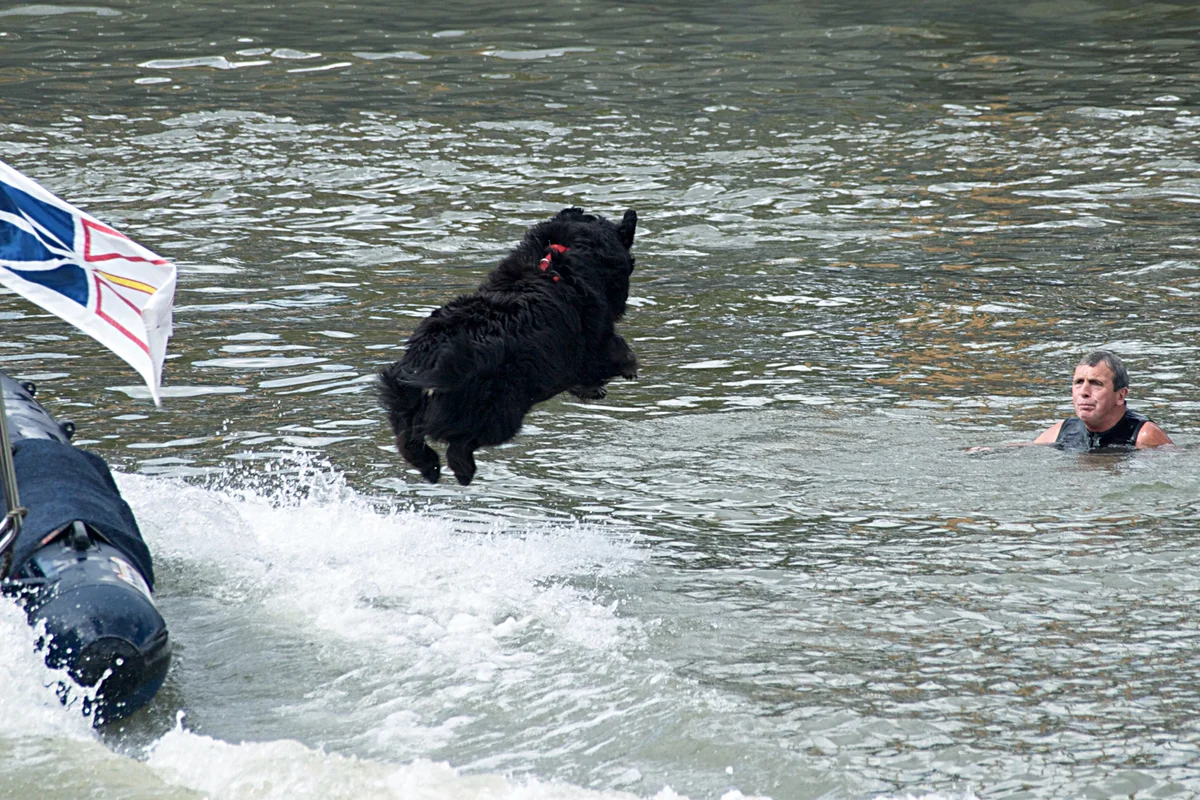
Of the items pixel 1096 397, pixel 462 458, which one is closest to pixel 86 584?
pixel 462 458

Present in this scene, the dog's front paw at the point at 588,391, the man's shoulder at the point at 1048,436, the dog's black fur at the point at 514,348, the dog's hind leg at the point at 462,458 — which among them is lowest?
the man's shoulder at the point at 1048,436

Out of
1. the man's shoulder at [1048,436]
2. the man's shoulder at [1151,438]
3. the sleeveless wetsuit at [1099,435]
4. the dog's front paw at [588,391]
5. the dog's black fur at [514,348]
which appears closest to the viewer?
the dog's black fur at [514,348]

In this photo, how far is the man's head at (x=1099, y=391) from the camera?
9359 mm

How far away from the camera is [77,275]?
6.17 metres

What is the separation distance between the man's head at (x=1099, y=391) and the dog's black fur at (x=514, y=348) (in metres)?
3.30

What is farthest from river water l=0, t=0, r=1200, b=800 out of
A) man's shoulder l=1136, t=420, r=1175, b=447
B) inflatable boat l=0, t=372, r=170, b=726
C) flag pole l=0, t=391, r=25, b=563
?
flag pole l=0, t=391, r=25, b=563

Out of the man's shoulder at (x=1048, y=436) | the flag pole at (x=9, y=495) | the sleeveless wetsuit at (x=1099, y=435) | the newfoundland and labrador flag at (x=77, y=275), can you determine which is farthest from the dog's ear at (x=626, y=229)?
the sleeveless wetsuit at (x=1099, y=435)

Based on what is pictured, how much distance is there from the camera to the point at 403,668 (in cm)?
645

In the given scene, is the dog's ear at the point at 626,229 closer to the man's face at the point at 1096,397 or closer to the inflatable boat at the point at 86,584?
the inflatable boat at the point at 86,584

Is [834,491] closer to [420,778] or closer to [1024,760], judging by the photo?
[1024,760]

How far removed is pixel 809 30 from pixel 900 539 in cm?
1739

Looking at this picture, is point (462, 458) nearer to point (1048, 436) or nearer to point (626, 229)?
point (626, 229)

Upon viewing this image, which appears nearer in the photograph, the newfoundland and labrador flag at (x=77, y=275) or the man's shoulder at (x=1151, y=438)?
the newfoundland and labrador flag at (x=77, y=275)

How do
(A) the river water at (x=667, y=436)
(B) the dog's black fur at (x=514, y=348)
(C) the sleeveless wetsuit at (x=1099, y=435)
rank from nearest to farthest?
1. (A) the river water at (x=667, y=436)
2. (B) the dog's black fur at (x=514, y=348)
3. (C) the sleeveless wetsuit at (x=1099, y=435)
